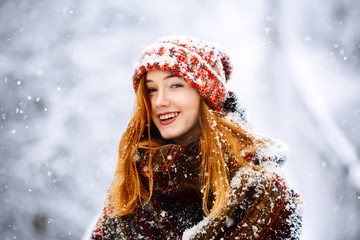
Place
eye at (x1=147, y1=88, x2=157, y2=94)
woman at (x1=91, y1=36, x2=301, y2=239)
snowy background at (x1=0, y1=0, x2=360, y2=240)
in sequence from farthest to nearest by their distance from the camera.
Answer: snowy background at (x1=0, y1=0, x2=360, y2=240)
eye at (x1=147, y1=88, x2=157, y2=94)
woman at (x1=91, y1=36, x2=301, y2=239)

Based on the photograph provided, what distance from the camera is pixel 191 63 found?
5.34 feet

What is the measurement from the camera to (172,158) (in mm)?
1553

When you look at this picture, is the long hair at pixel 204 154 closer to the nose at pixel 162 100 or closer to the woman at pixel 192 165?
the woman at pixel 192 165

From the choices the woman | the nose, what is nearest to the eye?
the woman

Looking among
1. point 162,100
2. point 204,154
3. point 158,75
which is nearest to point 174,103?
point 162,100

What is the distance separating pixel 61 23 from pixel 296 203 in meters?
10.3

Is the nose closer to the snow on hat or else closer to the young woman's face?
the young woman's face

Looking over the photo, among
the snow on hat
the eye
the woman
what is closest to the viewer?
the woman

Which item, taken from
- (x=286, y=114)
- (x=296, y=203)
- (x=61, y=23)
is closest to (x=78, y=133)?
(x=61, y=23)

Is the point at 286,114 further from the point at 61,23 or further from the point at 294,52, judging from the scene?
the point at 61,23

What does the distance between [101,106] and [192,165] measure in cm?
987

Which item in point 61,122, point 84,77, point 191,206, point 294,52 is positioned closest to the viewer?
point 191,206

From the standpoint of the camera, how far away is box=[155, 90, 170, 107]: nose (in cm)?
164

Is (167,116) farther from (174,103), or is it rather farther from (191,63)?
(191,63)
